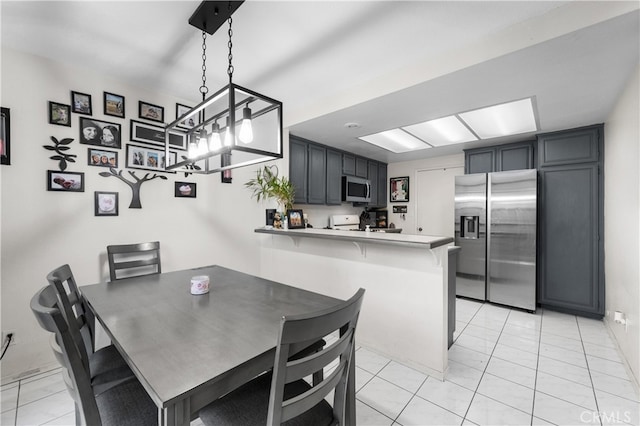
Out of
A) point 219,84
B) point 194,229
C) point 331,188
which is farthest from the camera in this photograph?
point 331,188

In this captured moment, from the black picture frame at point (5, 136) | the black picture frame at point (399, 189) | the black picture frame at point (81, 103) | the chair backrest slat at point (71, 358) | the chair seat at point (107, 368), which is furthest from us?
the black picture frame at point (399, 189)

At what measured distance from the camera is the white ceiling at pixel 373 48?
1685mm

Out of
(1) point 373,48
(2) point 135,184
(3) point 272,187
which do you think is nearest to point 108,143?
(2) point 135,184

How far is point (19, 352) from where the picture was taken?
2.12 m

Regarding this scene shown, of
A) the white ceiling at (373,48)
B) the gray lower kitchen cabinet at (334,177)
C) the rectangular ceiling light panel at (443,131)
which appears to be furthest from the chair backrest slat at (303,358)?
the gray lower kitchen cabinet at (334,177)

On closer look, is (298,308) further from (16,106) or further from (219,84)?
(16,106)

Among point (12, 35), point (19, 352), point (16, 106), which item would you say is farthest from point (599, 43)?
point (19, 352)

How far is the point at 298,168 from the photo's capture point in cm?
388

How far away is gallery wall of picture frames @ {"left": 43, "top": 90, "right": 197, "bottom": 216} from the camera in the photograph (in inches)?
88.7

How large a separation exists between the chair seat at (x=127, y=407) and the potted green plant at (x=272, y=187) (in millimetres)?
2340

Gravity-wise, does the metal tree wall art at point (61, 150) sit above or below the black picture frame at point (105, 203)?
above

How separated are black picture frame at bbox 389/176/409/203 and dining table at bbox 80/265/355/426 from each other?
4.17 m

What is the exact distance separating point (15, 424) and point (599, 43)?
4303 mm

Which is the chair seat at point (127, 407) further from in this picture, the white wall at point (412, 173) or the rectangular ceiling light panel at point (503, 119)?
the white wall at point (412, 173)
